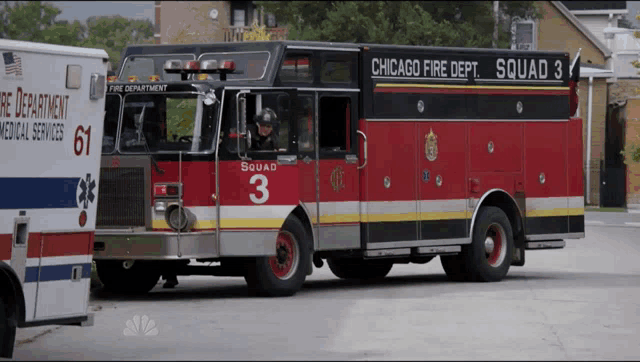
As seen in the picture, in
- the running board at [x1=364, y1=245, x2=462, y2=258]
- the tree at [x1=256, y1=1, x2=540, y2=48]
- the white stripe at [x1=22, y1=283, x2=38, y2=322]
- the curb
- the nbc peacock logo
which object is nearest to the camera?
the white stripe at [x1=22, y1=283, x2=38, y2=322]

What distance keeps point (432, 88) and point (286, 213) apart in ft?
11.8

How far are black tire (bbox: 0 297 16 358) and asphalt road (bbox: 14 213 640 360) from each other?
39cm

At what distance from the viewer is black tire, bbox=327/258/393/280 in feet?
74.3

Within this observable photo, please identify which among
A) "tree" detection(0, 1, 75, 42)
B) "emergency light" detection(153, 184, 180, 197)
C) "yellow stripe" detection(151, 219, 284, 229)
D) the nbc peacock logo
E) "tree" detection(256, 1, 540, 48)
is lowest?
the nbc peacock logo

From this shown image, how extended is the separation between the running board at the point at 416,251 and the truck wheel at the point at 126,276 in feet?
9.54

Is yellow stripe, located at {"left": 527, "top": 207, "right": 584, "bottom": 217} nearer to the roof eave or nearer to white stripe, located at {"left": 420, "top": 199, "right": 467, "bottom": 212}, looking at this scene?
white stripe, located at {"left": 420, "top": 199, "right": 467, "bottom": 212}

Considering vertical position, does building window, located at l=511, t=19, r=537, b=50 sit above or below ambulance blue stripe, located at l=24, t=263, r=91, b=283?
above

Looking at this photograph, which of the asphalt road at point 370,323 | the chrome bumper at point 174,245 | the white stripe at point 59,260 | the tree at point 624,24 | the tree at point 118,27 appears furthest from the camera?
the tree at point 118,27

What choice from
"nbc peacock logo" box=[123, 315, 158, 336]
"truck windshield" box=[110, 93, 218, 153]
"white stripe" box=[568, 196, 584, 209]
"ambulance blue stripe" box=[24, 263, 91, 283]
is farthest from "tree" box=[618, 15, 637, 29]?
"ambulance blue stripe" box=[24, 263, 91, 283]

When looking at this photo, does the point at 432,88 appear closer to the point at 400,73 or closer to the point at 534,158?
the point at 400,73

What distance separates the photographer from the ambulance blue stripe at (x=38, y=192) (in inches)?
492

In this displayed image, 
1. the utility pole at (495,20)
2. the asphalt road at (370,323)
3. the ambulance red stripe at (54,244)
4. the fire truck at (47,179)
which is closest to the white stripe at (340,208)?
the asphalt road at (370,323)

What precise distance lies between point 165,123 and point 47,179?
19.3ft

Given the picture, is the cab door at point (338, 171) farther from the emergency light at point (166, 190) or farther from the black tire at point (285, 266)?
the emergency light at point (166, 190)
